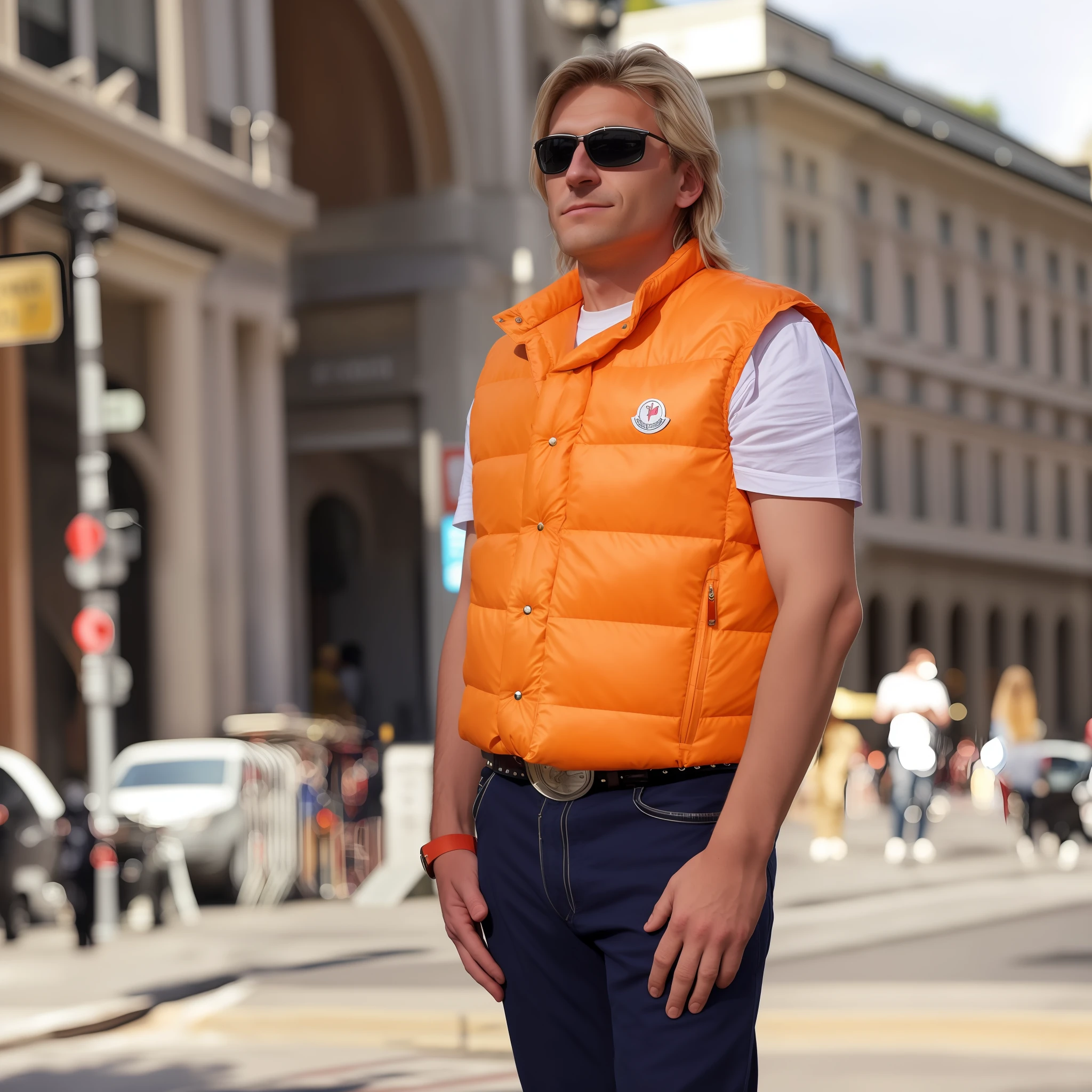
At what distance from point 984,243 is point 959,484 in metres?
6.86

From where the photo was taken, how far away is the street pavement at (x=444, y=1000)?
7.67 m

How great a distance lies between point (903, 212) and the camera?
5181 cm

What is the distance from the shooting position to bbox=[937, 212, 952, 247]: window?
53.0 metres

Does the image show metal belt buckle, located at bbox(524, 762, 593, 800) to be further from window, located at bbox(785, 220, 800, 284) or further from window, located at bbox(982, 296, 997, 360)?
window, located at bbox(982, 296, 997, 360)

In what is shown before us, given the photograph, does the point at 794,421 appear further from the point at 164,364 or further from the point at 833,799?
the point at 164,364

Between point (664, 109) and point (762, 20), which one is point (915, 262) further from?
point (664, 109)

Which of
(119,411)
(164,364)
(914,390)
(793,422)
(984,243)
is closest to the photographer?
(793,422)

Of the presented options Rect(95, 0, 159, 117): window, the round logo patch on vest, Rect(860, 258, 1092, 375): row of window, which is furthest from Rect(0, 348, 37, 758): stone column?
Rect(860, 258, 1092, 375): row of window

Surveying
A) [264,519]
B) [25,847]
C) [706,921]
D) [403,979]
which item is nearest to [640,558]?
[706,921]

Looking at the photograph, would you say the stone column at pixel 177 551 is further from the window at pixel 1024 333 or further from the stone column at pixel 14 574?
the window at pixel 1024 333

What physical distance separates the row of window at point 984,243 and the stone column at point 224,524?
95.0 feet

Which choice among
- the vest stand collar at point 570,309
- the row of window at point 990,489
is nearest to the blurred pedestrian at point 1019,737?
the vest stand collar at point 570,309

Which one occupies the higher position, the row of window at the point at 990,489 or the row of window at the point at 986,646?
the row of window at the point at 990,489

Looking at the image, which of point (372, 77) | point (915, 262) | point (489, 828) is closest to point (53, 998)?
point (489, 828)
